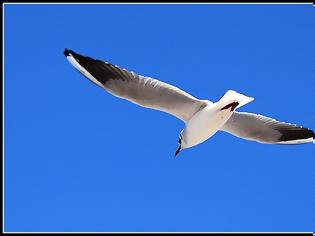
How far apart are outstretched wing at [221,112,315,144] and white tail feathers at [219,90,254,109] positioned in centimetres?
58

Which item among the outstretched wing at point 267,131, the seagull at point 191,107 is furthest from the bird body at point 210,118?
the outstretched wing at point 267,131

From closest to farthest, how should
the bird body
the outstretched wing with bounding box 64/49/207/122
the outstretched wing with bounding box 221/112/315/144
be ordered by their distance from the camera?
the outstretched wing with bounding box 64/49/207/122, the bird body, the outstretched wing with bounding box 221/112/315/144

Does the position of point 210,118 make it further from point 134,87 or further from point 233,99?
point 134,87

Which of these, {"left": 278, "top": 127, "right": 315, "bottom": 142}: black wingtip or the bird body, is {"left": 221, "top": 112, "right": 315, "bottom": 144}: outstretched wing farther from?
the bird body

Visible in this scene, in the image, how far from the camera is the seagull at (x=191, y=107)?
4.12m

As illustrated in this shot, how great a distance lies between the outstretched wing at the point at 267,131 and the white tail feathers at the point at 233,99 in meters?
0.58

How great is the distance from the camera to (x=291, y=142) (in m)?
4.96

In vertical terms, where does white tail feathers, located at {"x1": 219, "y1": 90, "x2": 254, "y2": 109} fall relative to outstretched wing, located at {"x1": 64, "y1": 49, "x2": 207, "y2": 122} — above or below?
above

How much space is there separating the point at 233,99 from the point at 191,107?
14.7 inches

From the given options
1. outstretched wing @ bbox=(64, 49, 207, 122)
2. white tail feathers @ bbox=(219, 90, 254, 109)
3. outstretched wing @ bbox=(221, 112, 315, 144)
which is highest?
outstretched wing @ bbox=(221, 112, 315, 144)

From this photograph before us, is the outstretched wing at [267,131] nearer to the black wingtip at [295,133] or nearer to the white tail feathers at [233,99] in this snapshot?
the black wingtip at [295,133]

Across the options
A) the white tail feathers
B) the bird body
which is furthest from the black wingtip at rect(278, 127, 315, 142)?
the white tail feathers

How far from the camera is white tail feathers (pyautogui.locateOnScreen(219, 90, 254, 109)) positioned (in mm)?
4156

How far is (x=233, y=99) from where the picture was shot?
4230 millimetres
